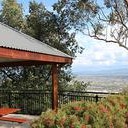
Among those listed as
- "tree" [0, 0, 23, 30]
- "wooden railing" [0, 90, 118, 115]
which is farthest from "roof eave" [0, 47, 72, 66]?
"tree" [0, 0, 23, 30]

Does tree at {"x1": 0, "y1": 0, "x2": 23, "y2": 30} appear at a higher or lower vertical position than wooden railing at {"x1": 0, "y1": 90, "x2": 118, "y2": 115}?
higher

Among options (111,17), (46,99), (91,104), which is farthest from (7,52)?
(111,17)

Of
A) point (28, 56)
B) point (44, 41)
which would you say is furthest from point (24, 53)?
point (44, 41)

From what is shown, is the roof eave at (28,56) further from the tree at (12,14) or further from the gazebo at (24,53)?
the tree at (12,14)

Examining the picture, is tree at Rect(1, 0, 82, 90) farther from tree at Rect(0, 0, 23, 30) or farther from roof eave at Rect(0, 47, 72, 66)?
roof eave at Rect(0, 47, 72, 66)

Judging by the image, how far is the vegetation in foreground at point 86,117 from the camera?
22.7ft

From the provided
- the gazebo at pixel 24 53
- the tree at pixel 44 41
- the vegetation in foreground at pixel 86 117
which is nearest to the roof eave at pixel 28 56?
the gazebo at pixel 24 53

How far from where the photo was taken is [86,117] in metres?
7.29

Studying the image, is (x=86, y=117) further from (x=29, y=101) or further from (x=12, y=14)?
(x=12, y=14)

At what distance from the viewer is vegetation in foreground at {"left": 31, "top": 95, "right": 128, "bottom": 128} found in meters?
6.92

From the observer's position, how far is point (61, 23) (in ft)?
81.3

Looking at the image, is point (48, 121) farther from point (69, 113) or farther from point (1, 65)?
point (1, 65)

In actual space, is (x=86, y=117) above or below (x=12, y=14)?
below

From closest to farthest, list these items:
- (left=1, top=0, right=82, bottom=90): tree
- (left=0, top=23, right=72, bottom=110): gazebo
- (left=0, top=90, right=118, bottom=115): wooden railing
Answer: (left=0, top=23, right=72, bottom=110): gazebo < (left=0, top=90, right=118, bottom=115): wooden railing < (left=1, top=0, right=82, bottom=90): tree
